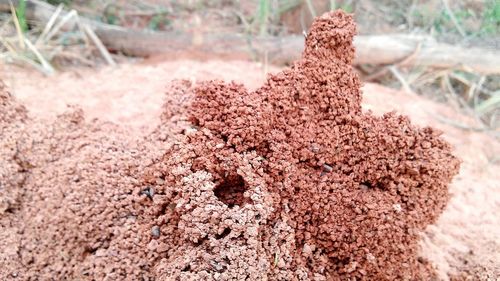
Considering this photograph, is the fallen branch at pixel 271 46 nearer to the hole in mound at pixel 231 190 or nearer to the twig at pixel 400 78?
the twig at pixel 400 78

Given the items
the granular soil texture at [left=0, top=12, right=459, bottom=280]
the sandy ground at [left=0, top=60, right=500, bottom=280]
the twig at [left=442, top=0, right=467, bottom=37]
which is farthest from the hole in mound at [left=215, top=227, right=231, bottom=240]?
the twig at [left=442, top=0, right=467, bottom=37]

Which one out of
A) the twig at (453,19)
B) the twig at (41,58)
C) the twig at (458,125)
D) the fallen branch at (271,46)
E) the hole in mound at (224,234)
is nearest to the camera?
the hole in mound at (224,234)

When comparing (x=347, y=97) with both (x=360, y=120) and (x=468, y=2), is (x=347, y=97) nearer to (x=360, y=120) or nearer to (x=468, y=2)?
(x=360, y=120)

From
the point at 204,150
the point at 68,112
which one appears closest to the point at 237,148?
the point at 204,150

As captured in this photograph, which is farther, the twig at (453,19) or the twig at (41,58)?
the twig at (453,19)

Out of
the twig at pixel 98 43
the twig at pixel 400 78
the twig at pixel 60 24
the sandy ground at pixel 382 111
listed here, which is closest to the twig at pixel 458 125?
the sandy ground at pixel 382 111

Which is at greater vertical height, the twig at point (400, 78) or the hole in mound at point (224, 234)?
the hole in mound at point (224, 234)

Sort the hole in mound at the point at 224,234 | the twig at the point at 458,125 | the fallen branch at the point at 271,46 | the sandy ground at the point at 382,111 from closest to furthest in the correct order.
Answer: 1. the hole in mound at the point at 224,234
2. the sandy ground at the point at 382,111
3. the twig at the point at 458,125
4. the fallen branch at the point at 271,46

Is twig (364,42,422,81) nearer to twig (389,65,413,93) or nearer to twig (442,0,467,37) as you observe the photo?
twig (389,65,413,93)
